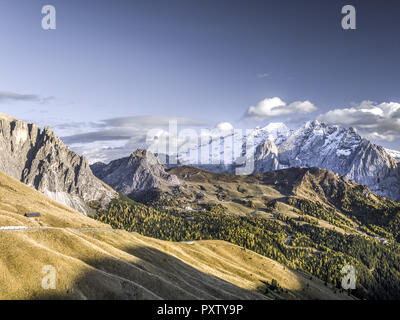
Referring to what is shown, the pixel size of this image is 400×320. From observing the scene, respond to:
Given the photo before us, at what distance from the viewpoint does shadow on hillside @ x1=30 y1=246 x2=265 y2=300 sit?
55.2 metres

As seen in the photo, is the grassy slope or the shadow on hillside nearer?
the grassy slope

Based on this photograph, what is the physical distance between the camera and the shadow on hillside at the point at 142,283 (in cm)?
5520

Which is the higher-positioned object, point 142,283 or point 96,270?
point 96,270

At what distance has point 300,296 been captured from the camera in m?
139

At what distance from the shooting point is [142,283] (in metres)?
66.1

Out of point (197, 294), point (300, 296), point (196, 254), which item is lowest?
point (300, 296)

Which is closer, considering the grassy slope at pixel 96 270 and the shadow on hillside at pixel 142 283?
the grassy slope at pixel 96 270

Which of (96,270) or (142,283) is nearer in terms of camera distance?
(96,270)

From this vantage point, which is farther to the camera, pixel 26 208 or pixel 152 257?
pixel 26 208
